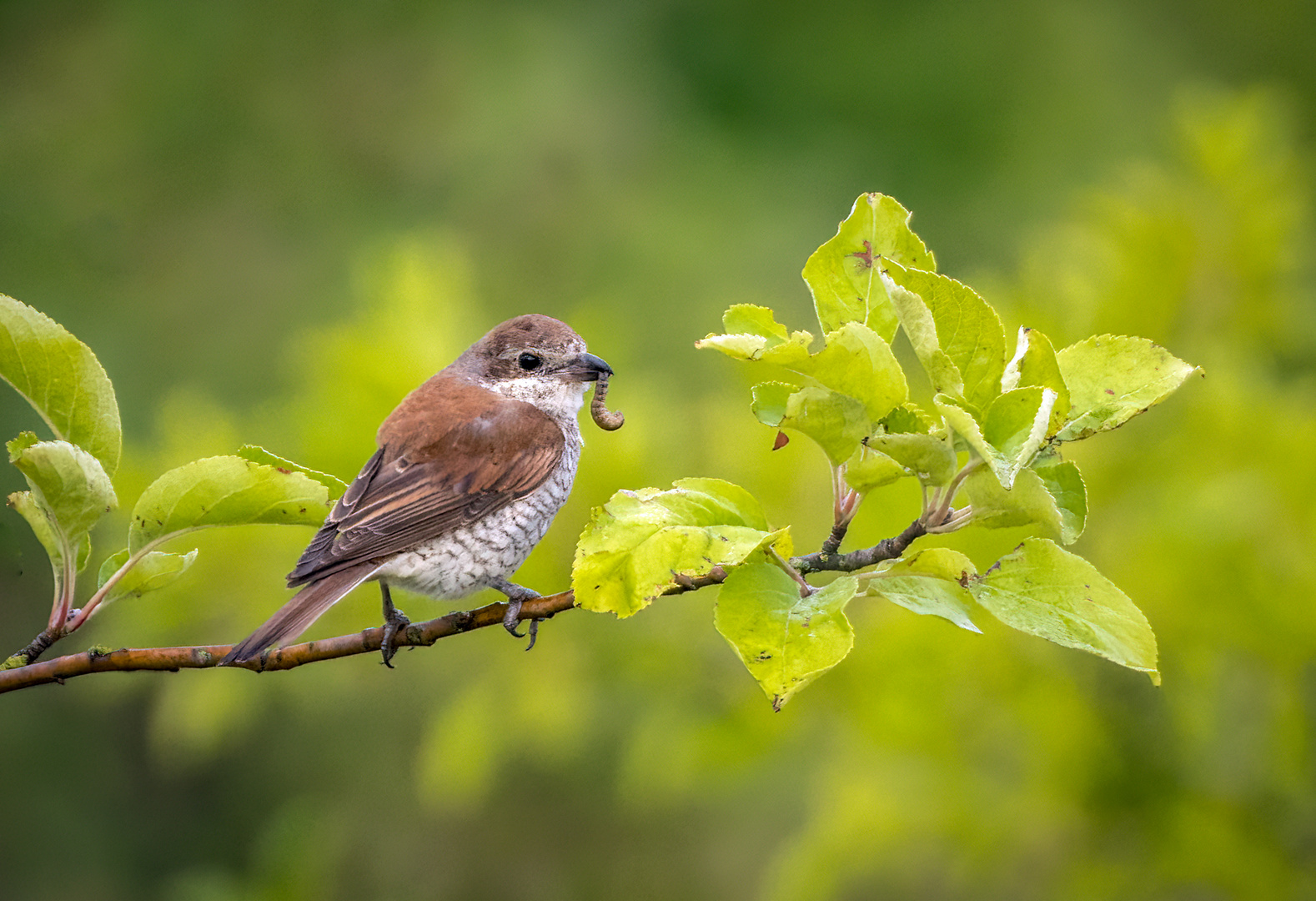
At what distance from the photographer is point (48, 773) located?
5.18m

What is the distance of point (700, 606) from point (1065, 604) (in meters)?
2.00

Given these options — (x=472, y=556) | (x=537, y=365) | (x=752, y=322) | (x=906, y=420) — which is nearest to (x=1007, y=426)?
(x=906, y=420)

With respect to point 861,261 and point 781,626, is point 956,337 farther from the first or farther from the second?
point 781,626

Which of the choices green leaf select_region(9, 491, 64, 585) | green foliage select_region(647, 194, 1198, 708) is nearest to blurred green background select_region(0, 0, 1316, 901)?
green leaf select_region(9, 491, 64, 585)

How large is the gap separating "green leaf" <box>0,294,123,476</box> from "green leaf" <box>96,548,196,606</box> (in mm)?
133

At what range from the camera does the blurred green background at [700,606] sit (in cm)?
314

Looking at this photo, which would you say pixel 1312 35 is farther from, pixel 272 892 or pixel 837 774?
pixel 272 892

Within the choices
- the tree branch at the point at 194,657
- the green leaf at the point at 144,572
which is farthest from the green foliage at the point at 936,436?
the green leaf at the point at 144,572

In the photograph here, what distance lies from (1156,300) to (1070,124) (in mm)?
6227

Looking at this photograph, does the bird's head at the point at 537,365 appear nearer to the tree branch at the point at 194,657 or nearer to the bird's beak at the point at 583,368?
the bird's beak at the point at 583,368

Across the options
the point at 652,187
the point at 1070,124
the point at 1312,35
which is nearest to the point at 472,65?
the point at 652,187

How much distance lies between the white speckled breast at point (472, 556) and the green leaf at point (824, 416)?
118 centimetres

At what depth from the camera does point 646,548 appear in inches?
52.4

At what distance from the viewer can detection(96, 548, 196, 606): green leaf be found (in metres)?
1.54
